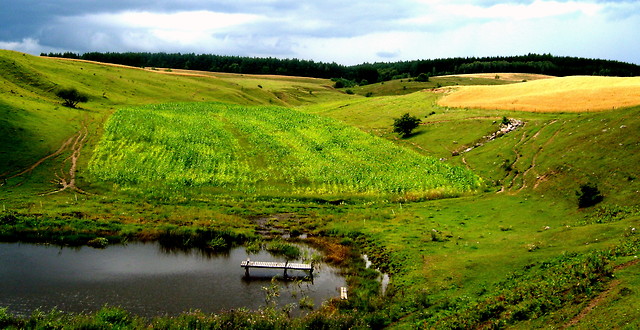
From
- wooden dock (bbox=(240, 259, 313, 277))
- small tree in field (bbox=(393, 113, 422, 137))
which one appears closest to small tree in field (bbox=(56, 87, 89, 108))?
small tree in field (bbox=(393, 113, 422, 137))

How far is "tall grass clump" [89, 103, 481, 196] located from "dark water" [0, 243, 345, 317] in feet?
64.1

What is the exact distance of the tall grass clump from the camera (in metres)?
57.0

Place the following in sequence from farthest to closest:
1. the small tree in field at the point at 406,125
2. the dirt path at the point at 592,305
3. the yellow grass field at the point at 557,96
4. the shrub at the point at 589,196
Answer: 1. the small tree in field at the point at 406,125
2. the yellow grass field at the point at 557,96
3. the shrub at the point at 589,196
4. the dirt path at the point at 592,305

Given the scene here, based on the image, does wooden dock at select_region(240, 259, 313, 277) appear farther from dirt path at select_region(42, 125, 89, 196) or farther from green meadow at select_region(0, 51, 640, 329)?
dirt path at select_region(42, 125, 89, 196)

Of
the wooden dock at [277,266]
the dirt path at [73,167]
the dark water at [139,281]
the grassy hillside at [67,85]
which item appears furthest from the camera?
the grassy hillside at [67,85]

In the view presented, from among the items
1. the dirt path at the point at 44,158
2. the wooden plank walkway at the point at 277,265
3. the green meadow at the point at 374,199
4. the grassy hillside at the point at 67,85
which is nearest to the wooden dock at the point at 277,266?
the wooden plank walkway at the point at 277,265

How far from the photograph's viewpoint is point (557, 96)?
86562 mm

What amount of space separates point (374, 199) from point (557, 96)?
55.6 metres

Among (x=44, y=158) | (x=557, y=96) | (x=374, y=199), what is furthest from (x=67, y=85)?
(x=557, y=96)

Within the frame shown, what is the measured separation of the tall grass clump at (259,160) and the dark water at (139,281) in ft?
64.1

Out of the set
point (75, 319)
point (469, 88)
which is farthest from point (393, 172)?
point (469, 88)

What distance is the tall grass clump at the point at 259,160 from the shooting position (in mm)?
56969

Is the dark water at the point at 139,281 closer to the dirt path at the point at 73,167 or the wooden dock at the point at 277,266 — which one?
the wooden dock at the point at 277,266

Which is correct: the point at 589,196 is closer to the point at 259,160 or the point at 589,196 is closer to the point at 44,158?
the point at 259,160
